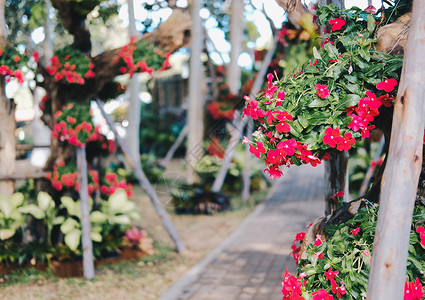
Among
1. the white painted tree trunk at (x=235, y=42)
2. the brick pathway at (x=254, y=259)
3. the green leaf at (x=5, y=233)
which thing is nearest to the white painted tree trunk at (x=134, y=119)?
the white painted tree trunk at (x=235, y=42)

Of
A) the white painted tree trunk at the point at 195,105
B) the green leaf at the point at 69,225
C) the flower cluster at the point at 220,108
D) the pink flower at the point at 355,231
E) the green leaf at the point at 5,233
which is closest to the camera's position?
the pink flower at the point at 355,231

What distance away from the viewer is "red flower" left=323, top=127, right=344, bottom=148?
8.46ft

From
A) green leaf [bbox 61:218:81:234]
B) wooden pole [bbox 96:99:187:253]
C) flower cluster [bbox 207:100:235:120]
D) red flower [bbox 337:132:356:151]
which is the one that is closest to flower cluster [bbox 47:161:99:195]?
green leaf [bbox 61:218:81:234]

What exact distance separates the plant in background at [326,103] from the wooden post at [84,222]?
3429 millimetres

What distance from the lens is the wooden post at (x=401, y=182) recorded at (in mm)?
2209

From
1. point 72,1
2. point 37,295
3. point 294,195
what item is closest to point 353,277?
point 37,295

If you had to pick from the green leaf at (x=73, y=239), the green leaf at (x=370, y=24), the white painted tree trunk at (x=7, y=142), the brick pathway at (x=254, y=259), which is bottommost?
the brick pathway at (x=254, y=259)

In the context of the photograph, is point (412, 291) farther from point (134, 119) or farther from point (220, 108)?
point (134, 119)

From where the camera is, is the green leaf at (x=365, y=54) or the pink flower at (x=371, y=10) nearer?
the green leaf at (x=365, y=54)

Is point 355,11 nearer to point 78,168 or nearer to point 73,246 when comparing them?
point 78,168

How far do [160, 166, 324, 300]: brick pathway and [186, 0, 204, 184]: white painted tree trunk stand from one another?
6.78 ft

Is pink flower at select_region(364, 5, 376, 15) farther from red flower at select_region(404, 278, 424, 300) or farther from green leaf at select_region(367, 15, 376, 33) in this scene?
red flower at select_region(404, 278, 424, 300)

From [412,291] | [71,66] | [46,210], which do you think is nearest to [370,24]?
[412,291]

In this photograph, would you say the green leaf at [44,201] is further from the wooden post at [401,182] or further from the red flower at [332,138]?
the wooden post at [401,182]
